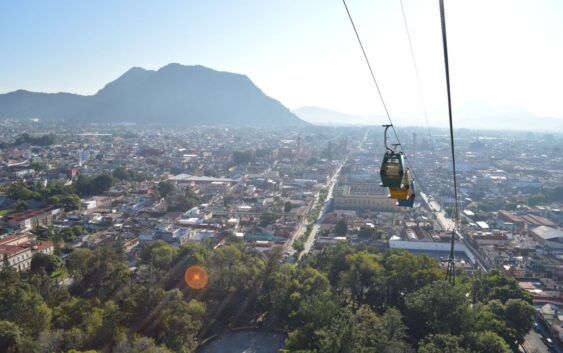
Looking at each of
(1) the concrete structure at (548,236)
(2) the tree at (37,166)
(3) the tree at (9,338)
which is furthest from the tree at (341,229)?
(2) the tree at (37,166)

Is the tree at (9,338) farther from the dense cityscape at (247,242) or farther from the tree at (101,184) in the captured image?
the tree at (101,184)

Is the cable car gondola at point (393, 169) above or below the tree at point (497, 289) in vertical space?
above

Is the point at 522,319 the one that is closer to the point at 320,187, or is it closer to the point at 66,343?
the point at 66,343

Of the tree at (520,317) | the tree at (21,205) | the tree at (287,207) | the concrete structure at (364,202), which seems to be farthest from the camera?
the concrete structure at (364,202)

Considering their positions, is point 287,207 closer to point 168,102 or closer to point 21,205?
point 21,205

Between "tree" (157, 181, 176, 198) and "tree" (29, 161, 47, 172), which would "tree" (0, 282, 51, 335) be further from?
"tree" (29, 161, 47, 172)
